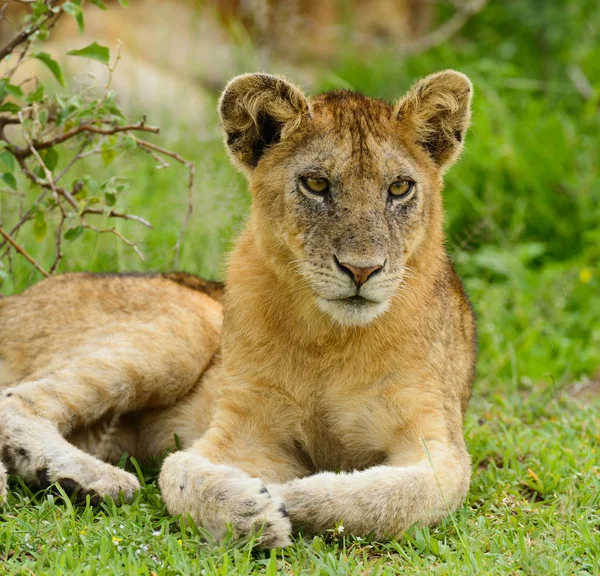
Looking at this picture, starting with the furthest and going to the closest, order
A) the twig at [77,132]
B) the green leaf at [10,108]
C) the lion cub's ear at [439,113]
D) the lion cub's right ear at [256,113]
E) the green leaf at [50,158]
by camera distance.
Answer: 1. the green leaf at [50,158]
2. the twig at [77,132]
3. the green leaf at [10,108]
4. the lion cub's ear at [439,113]
5. the lion cub's right ear at [256,113]

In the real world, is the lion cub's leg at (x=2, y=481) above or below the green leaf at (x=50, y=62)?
below

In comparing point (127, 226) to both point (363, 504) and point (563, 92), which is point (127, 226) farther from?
point (563, 92)

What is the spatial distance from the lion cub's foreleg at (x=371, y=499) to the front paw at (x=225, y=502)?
0.34 ft

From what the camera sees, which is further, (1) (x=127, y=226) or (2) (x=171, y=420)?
(1) (x=127, y=226)

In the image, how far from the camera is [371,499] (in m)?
3.84

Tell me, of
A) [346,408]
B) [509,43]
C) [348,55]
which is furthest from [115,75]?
[346,408]

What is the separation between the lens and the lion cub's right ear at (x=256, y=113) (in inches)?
177

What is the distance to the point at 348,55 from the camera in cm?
1280

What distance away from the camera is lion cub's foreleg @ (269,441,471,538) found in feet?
12.5

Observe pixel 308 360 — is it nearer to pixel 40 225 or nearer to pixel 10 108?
pixel 40 225

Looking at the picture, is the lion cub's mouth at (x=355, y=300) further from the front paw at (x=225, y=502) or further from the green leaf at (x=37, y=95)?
the green leaf at (x=37, y=95)

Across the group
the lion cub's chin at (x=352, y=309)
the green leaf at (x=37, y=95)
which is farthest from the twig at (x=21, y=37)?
the lion cub's chin at (x=352, y=309)

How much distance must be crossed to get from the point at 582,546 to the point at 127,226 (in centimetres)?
463

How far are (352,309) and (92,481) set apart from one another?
4.31ft
